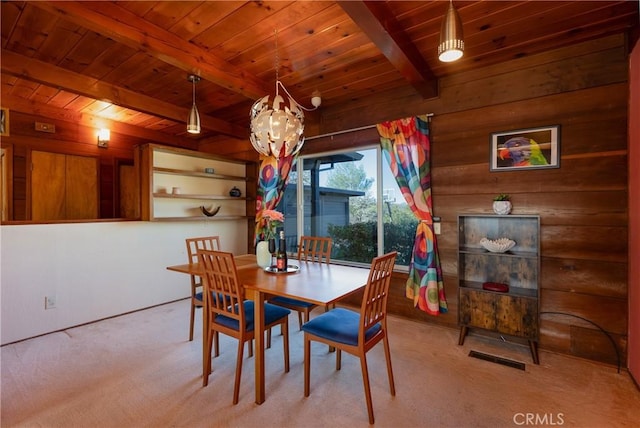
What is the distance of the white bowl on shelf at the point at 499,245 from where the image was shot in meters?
2.60

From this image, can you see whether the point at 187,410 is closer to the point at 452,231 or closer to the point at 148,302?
the point at 148,302

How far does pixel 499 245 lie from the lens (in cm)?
261

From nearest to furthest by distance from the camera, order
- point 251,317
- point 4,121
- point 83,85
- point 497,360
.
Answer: point 251,317 < point 497,360 < point 83,85 < point 4,121

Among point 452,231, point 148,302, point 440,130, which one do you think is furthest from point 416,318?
point 148,302

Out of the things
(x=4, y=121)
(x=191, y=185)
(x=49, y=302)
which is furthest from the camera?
(x=191, y=185)

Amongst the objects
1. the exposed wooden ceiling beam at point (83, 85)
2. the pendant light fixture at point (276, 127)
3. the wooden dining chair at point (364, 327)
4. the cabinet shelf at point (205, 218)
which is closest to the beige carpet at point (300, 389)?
the wooden dining chair at point (364, 327)

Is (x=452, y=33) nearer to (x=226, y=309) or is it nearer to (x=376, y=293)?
(x=376, y=293)

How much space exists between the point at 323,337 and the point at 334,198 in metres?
2.32

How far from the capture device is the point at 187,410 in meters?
1.89

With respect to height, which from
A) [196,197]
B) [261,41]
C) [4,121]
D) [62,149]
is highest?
[261,41]

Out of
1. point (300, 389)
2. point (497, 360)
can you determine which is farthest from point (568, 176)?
point (300, 389)

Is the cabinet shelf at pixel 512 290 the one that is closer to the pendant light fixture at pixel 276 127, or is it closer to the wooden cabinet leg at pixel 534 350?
the wooden cabinet leg at pixel 534 350

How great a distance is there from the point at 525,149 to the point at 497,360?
1799 millimetres

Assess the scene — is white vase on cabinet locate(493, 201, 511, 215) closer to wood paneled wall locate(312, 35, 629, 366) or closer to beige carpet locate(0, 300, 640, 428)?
wood paneled wall locate(312, 35, 629, 366)
